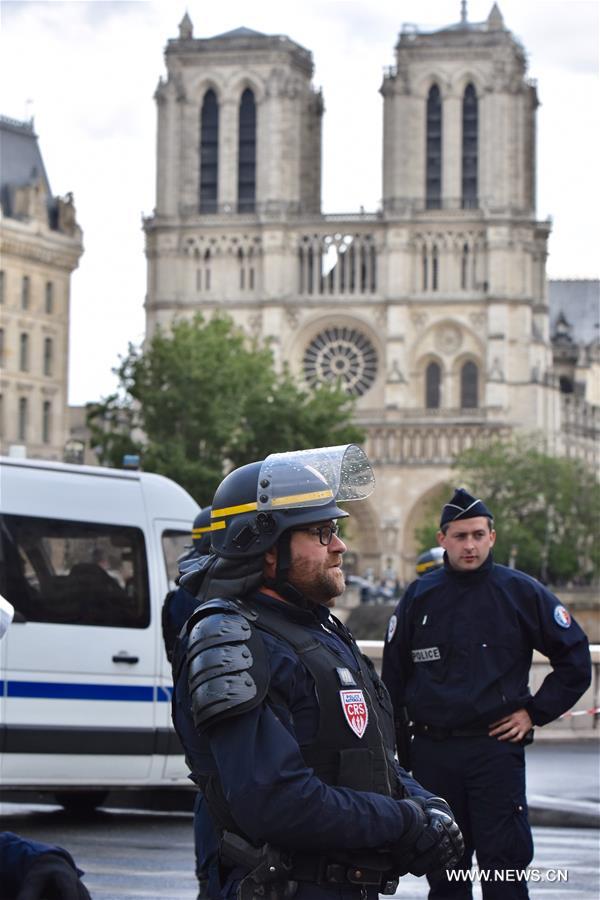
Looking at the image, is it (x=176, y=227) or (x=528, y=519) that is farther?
(x=176, y=227)

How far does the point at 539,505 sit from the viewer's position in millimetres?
81938

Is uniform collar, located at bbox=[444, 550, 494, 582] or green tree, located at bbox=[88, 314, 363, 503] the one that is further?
green tree, located at bbox=[88, 314, 363, 503]

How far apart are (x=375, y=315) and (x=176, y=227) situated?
29.7 feet

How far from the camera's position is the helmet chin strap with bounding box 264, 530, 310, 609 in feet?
16.0

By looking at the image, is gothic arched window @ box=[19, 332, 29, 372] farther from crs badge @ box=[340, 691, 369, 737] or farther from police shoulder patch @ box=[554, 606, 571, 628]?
crs badge @ box=[340, 691, 369, 737]

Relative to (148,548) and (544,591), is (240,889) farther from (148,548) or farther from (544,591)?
(148,548)

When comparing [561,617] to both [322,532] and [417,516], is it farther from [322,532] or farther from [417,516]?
[417,516]

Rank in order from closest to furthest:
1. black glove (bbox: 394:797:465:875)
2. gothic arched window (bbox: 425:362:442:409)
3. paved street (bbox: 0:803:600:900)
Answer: black glove (bbox: 394:797:465:875) → paved street (bbox: 0:803:600:900) → gothic arched window (bbox: 425:362:442:409)

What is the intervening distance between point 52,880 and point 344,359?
86.4 meters

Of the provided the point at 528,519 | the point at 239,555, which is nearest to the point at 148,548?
the point at 239,555

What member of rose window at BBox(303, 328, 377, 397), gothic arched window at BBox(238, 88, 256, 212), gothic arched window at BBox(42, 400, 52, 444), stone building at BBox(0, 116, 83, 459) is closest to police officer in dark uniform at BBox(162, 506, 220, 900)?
stone building at BBox(0, 116, 83, 459)

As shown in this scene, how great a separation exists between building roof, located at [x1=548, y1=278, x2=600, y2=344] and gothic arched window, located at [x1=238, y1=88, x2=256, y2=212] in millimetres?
33061

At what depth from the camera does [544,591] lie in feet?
24.9

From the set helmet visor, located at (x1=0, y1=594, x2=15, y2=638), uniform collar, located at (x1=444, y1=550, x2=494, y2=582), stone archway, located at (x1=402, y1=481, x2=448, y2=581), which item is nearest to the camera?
helmet visor, located at (x1=0, y1=594, x2=15, y2=638)
